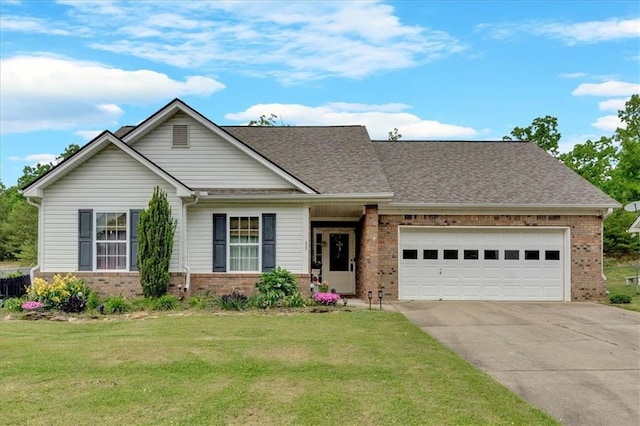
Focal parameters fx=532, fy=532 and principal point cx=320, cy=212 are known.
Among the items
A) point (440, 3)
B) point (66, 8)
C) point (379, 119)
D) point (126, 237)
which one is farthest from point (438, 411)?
point (379, 119)

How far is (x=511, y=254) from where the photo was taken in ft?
53.4

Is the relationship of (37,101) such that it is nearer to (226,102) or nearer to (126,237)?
(226,102)

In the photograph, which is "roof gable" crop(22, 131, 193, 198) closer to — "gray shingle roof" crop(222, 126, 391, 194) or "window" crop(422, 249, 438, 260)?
"gray shingle roof" crop(222, 126, 391, 194)

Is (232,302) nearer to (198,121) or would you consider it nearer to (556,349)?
(198,121)

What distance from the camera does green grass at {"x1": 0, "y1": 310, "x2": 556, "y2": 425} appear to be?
5.23m

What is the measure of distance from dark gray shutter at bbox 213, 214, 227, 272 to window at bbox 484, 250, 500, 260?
7850mm

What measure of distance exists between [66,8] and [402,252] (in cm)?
1154

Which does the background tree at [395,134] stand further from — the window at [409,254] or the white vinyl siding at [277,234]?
the white vinyl siding at [277,234]

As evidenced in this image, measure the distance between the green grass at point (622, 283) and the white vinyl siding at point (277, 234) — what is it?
356 inches

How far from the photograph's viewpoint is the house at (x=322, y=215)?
14.0 m

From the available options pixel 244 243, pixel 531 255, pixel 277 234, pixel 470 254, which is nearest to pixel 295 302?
pixel 277 234

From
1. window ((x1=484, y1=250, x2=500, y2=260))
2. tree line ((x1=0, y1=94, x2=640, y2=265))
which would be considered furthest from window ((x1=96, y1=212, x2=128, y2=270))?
tree line ((x1=0, y1=94, x2=640, y2=265))

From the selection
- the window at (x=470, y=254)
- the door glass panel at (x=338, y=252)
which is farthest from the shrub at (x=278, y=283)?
the window at (x=470, y=254)

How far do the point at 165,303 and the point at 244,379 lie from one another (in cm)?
701
